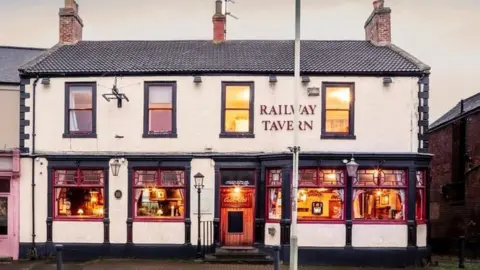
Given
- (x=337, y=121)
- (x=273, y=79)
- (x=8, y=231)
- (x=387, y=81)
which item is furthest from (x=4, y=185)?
(x=387, y=81)

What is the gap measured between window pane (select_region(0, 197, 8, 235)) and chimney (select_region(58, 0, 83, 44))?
6883mm

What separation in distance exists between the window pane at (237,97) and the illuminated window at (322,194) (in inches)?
129

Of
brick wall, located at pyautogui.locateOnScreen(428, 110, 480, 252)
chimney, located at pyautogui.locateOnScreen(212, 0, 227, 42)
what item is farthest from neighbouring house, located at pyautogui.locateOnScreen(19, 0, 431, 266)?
brick wall, located at pyautogui.locateOnScreen(428, 110, 480, 252)

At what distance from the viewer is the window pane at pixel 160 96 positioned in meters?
21.1

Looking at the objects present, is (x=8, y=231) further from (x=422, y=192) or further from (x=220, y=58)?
(x=422, y=192)

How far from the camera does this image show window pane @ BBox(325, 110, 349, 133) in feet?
67.9

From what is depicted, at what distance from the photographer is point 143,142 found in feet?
68.7

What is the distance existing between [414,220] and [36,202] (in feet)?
44.4

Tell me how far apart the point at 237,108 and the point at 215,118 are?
34.8 inches

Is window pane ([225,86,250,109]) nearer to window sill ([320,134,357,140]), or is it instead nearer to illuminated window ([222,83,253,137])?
illuminated window ([222,83,253,137])

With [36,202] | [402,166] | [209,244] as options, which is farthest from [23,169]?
[402,166]

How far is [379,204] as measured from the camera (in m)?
20.2

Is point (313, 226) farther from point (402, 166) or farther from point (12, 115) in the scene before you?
point (12, 115)

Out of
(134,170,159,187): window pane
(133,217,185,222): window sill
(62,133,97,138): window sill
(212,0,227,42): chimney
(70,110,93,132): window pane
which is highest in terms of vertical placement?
(212,0,227,42): chimney
